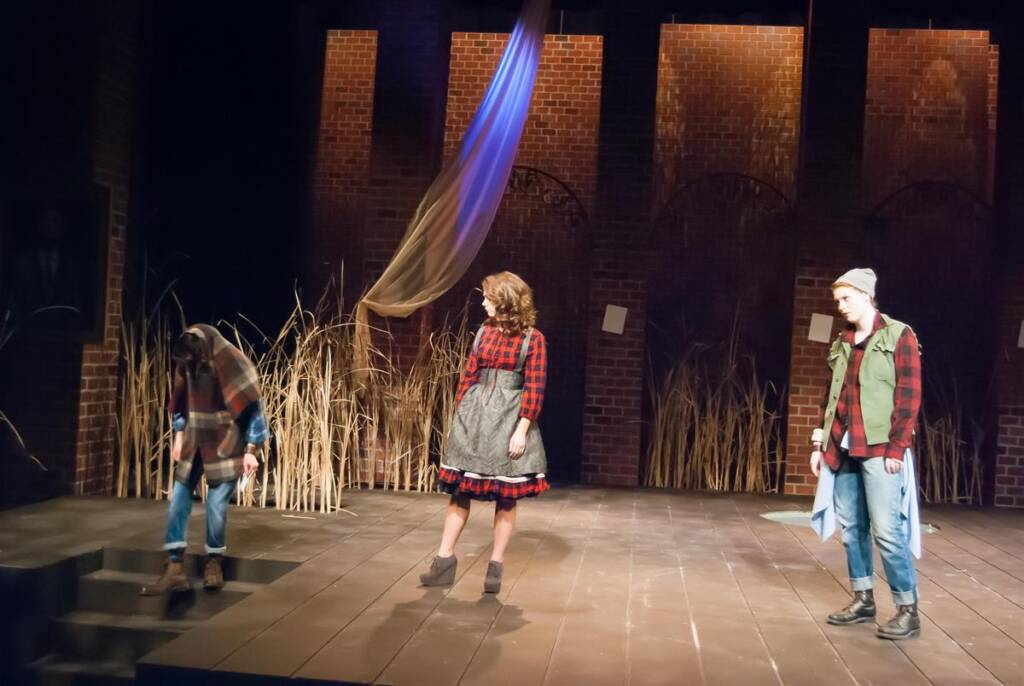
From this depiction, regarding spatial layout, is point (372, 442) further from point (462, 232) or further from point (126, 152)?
point (126, 152)

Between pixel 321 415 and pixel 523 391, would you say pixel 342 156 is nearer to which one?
pixel 321 415

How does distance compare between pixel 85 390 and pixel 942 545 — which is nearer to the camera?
pixel 942 545

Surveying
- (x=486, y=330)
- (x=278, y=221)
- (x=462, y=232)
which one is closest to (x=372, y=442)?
(x=462, y=232)

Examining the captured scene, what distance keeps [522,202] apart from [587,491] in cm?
379

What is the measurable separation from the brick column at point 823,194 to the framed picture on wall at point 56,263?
459 centimetres

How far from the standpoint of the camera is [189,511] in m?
4.25

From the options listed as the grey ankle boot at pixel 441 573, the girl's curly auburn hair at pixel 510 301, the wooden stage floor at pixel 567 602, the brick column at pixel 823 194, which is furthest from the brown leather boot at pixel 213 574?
the brick column at pixel 823 194

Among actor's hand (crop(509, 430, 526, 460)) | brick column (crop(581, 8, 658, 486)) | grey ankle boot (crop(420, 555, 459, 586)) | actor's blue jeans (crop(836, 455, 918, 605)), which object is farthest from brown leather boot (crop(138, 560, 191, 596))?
brick column (crop(581, 8, 658, 486))

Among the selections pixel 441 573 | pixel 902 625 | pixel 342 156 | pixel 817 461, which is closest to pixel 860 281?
pixel 817 461

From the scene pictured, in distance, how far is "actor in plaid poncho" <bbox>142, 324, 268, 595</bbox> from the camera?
425 centimetres

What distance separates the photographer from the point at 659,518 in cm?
625

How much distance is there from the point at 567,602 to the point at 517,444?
625 millimetres

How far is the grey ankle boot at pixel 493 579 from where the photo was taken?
13.5 feet

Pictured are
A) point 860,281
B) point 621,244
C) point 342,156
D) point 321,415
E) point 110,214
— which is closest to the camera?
point 860,281
